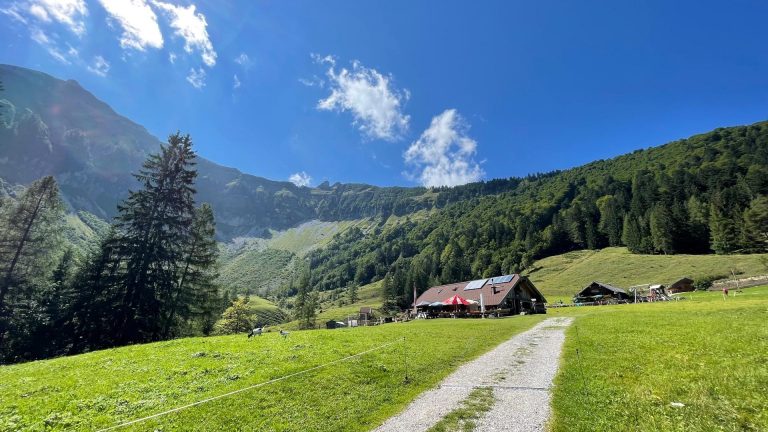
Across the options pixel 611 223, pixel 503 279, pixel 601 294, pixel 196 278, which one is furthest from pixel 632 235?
pixel 196 278

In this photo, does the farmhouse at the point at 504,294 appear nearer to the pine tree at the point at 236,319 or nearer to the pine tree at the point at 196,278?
the pine tree at the point at 236,319

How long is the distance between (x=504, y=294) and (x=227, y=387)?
59556 millimetres

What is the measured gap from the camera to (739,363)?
1302 cm

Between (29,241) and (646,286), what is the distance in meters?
119

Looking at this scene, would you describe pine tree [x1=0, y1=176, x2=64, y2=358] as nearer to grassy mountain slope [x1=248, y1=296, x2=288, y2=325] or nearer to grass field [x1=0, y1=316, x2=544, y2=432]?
grass field [x1=0, y1=316, x2=544, y2=432]

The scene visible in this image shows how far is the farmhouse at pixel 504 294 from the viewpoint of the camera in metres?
65.1

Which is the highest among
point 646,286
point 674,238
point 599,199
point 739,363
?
point 599,199

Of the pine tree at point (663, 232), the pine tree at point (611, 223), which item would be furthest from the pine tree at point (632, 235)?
the pine tree at point (611, 223)

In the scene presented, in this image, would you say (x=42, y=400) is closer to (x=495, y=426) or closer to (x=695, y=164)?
(x=495, y=426)

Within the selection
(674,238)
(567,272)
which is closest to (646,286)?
(567,272)

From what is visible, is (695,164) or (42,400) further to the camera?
(695,164)

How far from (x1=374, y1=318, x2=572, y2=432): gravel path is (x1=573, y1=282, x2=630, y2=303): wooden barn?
238ft

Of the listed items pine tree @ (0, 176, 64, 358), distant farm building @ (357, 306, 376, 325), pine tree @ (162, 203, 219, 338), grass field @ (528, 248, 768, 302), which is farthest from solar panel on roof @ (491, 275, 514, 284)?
pine tree @ (0, 176, 64, 358)

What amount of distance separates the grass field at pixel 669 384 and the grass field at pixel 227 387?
18.6 feet
